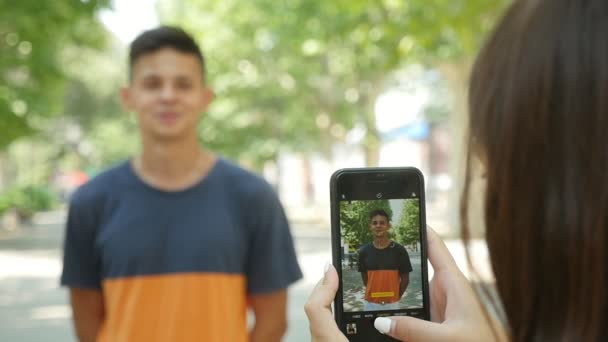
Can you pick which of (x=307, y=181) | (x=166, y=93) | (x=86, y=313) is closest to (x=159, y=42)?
(x=166, y=93)

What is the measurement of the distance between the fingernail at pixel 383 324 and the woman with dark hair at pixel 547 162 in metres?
0.33

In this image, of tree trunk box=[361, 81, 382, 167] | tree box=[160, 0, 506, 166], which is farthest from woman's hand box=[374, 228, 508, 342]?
tree trunk box=[361, 81, 382, 167]

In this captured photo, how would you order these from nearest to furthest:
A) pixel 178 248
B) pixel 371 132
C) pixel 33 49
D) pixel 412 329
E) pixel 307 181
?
pixel 412 329 → pixel 178 248 → pixel 33 49 → pixel 371 132 → pixel 307 181

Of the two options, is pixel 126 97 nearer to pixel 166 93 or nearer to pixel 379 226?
pixel 166 93

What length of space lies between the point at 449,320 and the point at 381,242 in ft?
0.80

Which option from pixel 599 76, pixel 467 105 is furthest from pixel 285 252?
pixel 599 76

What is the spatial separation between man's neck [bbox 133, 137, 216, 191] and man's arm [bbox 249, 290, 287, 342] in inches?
15.3

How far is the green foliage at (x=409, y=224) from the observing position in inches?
64.2

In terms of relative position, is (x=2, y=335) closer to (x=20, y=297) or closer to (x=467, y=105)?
(x=20, y=297)

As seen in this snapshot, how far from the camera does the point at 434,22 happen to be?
31.2 ft

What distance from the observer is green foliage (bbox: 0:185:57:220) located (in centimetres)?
2841

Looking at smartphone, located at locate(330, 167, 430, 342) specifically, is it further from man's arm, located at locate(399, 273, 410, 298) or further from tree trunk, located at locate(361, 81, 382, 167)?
tree trunk, located at locate(361, 81, 382, 167)

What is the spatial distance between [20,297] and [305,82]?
17.0 meters

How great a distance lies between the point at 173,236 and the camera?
8.43ft
